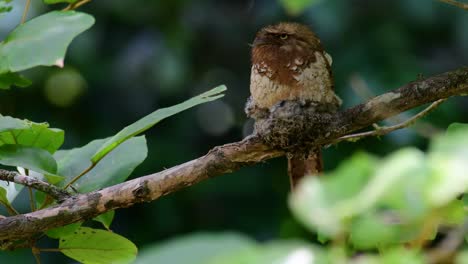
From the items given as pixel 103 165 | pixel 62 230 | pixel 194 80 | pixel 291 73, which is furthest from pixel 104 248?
pixel 194 80

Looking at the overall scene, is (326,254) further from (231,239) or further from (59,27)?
(59,27)

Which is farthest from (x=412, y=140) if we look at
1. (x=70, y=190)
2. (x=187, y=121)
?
(x=70, y=190)

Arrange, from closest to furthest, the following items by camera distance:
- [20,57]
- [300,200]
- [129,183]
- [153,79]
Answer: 1. [300,200]
2. [20,57]
3. [129,183]
4. [153,79]

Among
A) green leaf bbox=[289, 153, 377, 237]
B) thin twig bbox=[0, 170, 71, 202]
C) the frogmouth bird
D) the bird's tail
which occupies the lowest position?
the bird's tail

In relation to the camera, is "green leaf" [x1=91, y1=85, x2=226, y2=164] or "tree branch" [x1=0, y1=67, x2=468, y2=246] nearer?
"green leaf" [x1=91, y1=85, x2=226, y2=164]

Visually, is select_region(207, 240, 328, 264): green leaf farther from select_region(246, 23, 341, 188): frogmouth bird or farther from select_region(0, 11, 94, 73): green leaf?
select_region(246, 23, 341, 188): frogmouth bird

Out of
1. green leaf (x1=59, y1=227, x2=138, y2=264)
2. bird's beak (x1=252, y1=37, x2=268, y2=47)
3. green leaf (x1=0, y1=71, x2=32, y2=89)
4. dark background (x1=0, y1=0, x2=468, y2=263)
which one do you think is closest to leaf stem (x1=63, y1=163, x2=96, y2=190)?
green leaf (x1=59, y1=227, x2=138, y2=264)

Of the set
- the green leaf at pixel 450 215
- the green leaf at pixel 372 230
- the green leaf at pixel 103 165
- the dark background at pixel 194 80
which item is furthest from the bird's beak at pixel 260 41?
the dark background at pixel 194 80
